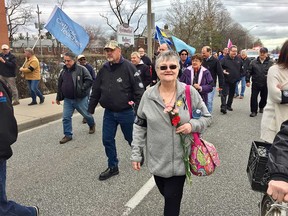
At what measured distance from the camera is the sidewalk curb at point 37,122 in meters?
7.04

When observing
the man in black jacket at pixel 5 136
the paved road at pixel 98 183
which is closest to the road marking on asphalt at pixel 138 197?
the paved road at pixel 98 183

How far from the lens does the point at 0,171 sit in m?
2.53

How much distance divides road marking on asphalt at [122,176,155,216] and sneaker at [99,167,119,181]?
0.54 metres

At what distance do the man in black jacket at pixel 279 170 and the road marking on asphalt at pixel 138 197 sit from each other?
81.0 inches

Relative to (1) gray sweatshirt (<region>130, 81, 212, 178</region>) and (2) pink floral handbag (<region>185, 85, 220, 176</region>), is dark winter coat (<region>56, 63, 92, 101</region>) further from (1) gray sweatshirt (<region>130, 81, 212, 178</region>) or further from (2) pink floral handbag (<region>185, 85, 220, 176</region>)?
(2) pink floral handbag (<region>185, 85, 220, 176</region>)

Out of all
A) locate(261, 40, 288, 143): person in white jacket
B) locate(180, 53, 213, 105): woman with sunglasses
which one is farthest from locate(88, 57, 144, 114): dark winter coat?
locate(180, 53, 213, 105): woman with sunglasses

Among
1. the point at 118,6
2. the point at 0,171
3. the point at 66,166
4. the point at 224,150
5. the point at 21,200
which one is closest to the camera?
the point at 0,171

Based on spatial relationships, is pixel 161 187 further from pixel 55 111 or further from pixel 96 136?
pixel 55 111

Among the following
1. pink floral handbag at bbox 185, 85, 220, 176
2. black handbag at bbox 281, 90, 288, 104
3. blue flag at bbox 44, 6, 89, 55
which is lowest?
pink floral handbag at bbox 185, 85, 220, 176

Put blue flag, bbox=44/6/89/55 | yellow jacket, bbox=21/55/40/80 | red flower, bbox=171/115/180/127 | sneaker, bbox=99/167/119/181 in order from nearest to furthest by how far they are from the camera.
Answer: red flower, bbox=171/115/180/127
sneaker, bbox=99/167/119/181
blue flag, bbox=44/6/89/55
yellow jacket, bbox=21/55/40/80

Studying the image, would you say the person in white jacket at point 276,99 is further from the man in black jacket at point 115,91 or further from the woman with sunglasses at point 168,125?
the man in black jacket at point 115,91

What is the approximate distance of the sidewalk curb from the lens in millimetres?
7039

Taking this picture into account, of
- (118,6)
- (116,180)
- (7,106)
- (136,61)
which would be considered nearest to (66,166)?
(116,180)

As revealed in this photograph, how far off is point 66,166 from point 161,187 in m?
2.48
